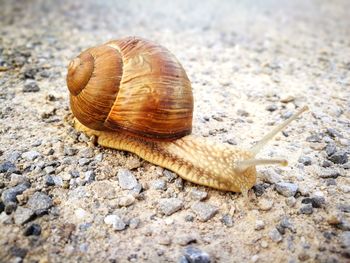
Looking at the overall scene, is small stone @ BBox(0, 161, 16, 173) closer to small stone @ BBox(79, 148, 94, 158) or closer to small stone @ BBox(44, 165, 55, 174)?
small stone @ BBox(44, 165, 55, 174)

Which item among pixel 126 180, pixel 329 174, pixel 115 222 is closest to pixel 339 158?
pixel 329 174

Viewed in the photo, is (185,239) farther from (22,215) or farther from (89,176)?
(22,215)

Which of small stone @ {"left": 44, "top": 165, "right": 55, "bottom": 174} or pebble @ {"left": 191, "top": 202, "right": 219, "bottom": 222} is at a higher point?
small stone @ {"left": 44, "top": 165, "right": 55, "bottom": 174}

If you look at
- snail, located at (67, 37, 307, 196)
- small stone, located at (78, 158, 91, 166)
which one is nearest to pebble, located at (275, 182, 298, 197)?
snail, located at (67, 37, 307, 196)

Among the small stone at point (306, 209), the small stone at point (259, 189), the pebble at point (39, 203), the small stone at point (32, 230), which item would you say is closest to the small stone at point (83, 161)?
the pebble at point (39, 203)

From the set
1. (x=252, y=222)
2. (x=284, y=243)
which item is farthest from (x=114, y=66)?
(x=284, y=243)

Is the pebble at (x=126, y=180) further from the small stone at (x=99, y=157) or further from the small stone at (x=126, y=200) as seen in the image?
the small stone at (x=99, y=157)

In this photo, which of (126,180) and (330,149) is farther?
(330,149)
